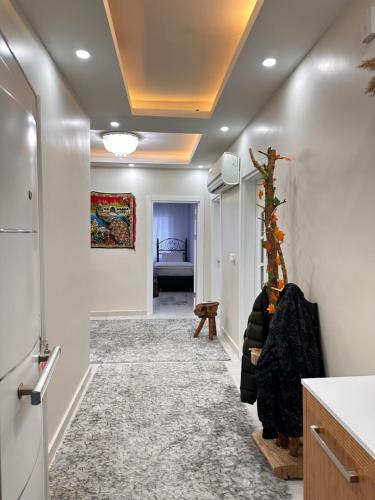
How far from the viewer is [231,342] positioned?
4.03 meters

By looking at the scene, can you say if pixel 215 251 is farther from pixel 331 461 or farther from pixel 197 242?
pixel 331 461

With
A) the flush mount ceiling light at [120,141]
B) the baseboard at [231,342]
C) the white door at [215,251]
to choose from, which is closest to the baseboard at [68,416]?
the baseboard at [231,342]

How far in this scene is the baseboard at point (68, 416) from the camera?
2029 mm

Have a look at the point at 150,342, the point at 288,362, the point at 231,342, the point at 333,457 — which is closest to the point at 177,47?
the point at 288,362

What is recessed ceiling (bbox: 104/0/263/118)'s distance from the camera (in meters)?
1.90

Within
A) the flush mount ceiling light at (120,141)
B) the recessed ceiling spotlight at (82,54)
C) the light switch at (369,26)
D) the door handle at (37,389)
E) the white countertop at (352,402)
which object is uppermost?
the flush mount ceiling light at (120,141)

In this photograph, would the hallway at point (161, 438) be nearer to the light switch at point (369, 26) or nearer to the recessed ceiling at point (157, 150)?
the light switch at point (369, 26)

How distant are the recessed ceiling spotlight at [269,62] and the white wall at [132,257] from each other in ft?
11.3

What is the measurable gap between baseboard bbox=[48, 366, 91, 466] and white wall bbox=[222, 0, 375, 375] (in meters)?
1.64

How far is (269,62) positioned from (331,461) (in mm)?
2057

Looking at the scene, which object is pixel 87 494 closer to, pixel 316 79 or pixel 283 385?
pixel 283 385

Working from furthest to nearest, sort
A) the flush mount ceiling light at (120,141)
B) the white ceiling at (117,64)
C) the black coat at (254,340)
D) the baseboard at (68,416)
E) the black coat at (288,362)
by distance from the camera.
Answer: the flush mount ceiling light at (120,141), the black coat at (254,340), the baseboard at (68,416), the black coat at (288,362), the white ceiling at (117,64)

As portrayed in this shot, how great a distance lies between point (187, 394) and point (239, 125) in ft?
8.09

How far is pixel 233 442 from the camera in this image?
2201mm
